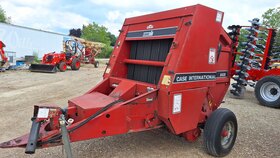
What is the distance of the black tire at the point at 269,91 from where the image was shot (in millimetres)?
7080

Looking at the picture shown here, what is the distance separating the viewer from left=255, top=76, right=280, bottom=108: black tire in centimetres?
708

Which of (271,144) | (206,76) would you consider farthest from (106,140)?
(271,144)

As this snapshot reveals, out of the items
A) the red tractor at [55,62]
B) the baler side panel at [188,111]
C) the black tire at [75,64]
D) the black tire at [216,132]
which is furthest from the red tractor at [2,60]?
the black tire at [216,132]

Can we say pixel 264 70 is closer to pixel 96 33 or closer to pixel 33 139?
pixel 33 139

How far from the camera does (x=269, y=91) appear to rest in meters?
7.37

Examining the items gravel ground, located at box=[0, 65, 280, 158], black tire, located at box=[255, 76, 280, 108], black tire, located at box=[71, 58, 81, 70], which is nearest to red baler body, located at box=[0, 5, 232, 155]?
gravel ground, located at box=[0, 65, 280, 158]

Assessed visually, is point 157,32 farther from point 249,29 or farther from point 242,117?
point 249,29

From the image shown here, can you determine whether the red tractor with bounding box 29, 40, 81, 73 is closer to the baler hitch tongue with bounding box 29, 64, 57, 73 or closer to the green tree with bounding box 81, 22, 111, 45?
the baler hitch tongue with bounding box 29, 64, 57, 73

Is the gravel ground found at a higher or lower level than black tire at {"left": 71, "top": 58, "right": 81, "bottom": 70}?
lower

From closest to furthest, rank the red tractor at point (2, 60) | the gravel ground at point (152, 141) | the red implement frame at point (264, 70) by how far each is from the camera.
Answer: the gravel ground at point (152, 141)
the red implement frame at point (264, 70)
the red tractor at point (2, 60)

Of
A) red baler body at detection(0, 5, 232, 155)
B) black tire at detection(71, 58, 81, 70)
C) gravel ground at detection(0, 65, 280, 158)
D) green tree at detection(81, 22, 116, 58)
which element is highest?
green tree at detection(81, 22, 116, 58)

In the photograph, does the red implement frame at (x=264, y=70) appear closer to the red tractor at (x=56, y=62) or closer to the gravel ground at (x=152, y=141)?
the gravel ground at (x=152, y=141)

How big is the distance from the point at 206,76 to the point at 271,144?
1.73 metres

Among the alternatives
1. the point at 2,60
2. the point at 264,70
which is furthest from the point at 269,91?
the point at 2,60
